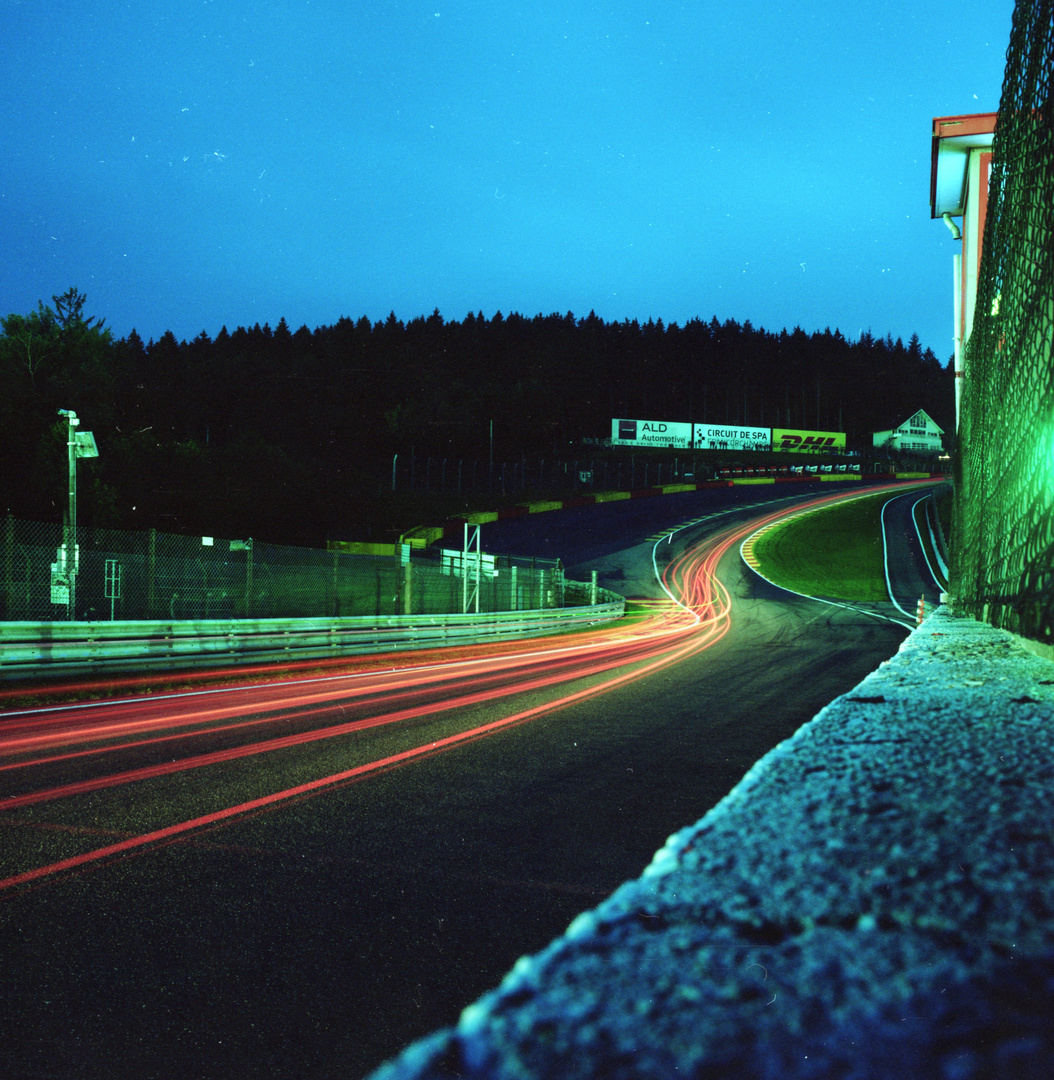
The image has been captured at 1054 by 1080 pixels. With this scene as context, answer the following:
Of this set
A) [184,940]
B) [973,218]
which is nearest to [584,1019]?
[184,940]

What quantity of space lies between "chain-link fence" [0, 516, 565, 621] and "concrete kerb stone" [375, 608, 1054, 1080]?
1539cm

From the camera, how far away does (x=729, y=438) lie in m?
112

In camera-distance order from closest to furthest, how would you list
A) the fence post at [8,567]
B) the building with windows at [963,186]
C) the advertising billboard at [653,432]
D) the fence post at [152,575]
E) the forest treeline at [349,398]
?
1. the fence post at [8,567]
2. the building with windows at [963,186]
3. the fence post at [152,575]
4. the forest treeline at [349,398]
5. the advertising billboard at [653,432]

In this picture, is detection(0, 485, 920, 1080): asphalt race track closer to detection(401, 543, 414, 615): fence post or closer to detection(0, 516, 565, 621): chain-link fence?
detection(0, 516, 565, 621): chain-link fence

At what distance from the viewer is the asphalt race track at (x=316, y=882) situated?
2.82 metres

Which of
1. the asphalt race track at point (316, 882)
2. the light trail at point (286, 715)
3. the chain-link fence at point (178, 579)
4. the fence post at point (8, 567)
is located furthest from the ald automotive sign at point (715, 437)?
the asphalt race track at point (316, 882)

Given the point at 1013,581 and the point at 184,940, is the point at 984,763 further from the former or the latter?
the point at 184,940

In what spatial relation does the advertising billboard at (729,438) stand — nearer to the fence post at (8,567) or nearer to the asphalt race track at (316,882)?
the fence post at (8,567)

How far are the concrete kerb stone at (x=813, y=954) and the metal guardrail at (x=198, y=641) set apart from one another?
13308 millimetres

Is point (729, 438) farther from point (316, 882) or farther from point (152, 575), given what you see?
point (316, 882)

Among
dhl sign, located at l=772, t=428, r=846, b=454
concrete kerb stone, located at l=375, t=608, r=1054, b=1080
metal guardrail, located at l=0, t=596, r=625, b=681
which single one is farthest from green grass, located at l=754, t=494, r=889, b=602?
dhl sign, located at l=772, t=428, r=846, b=454

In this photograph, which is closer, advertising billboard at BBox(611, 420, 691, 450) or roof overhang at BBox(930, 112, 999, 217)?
roof overhang at BBox(930, 112, 999, 217)

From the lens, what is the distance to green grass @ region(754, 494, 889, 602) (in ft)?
141

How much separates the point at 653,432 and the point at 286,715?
10106 centimetres
